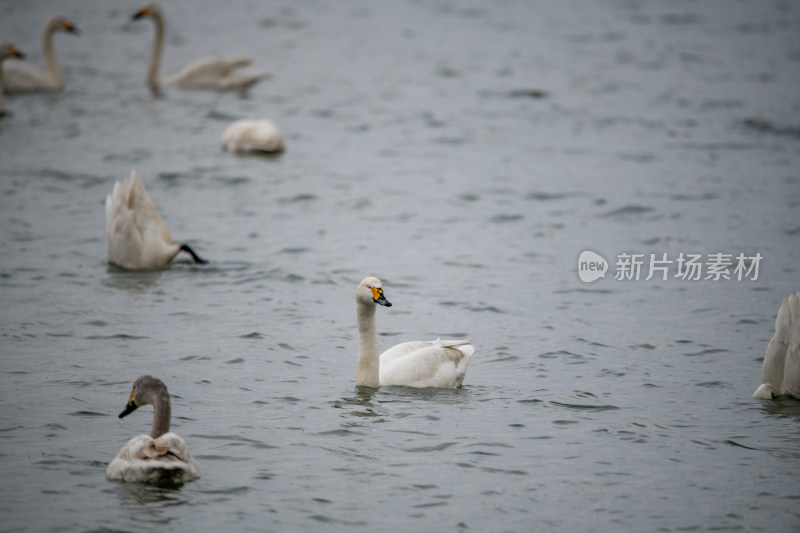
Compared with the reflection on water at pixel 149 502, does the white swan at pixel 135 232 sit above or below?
above

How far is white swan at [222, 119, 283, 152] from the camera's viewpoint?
19984mm

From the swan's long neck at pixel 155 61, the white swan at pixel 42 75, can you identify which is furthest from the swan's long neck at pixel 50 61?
the swan's long neck at pixel 155 61

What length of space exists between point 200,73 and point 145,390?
58.0 feet

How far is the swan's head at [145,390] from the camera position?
27.8ft

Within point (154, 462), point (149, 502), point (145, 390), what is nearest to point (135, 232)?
point (145, 390)

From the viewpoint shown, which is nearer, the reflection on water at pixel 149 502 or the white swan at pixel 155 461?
the reflection on water at pixel 149 502

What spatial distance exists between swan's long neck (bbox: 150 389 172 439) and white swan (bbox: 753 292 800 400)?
17.6ft

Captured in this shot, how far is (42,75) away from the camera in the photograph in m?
24.0

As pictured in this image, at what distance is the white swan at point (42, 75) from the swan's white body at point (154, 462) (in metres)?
17.7

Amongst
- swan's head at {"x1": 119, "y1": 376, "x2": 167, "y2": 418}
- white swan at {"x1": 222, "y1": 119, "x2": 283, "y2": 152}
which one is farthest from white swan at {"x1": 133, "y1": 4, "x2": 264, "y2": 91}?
swan's head at {"x1": 119, "y1": 376, "x2": 167, "y2": 418}

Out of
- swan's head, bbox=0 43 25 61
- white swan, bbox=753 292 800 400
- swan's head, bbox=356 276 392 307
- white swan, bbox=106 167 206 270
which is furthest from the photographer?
swan's head, bbox=0 43 25 61

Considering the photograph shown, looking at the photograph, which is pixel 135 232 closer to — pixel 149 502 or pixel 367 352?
pixel 367 352

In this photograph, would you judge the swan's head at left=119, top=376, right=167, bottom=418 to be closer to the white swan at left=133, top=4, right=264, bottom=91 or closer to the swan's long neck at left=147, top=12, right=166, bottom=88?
the white swan at left=133, top=4, right=264, bottom=91

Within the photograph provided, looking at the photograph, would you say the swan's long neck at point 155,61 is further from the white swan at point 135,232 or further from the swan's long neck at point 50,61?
the white swan at point 135,232
